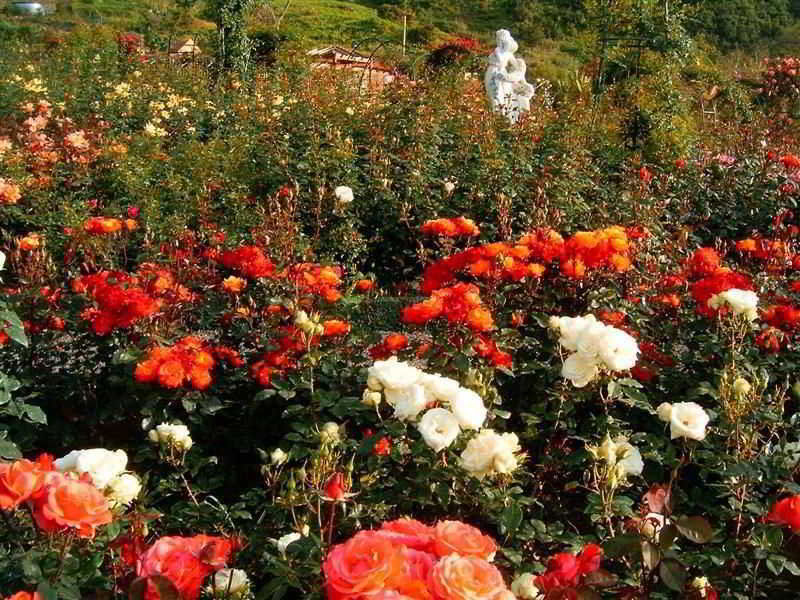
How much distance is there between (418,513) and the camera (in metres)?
1.89

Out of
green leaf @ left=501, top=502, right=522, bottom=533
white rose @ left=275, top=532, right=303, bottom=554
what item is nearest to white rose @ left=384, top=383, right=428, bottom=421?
green leaf @ left=501, top=502, right=522, bottom=533

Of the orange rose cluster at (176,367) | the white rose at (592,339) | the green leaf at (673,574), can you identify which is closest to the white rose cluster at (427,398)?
the white rose at (592,339)

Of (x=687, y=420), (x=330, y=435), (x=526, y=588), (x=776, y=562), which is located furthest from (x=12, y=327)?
(x=776, y=562)

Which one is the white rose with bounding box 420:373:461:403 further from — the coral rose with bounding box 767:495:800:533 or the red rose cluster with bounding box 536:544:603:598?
the coral rose with bounding box 767:495:800:533

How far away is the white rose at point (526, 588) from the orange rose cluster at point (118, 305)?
148cm

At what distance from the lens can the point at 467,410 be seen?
151cm

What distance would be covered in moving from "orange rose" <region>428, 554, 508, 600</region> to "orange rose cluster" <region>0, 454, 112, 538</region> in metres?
0.45

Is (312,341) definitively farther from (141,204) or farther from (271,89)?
(271,89)

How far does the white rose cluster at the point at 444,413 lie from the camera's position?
147 cm

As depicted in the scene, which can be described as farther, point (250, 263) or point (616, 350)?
point (250, 263)

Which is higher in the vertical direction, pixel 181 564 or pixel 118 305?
pixel 181 564

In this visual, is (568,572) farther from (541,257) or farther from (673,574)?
(541,257)

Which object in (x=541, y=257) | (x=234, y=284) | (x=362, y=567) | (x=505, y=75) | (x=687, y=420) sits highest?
(x=362, y=567)

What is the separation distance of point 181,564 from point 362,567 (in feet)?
1.00
